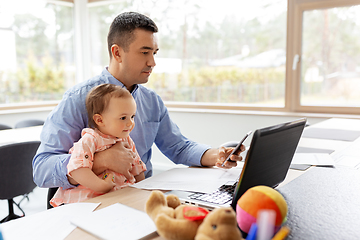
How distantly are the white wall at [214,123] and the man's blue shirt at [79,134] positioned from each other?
2.08 metres

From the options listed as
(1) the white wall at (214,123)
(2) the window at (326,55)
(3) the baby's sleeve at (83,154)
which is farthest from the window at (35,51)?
(3) the baby's sleeve at (83,154)

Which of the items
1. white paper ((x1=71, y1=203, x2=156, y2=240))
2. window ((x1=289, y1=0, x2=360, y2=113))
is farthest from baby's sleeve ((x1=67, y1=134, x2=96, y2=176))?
window ((x1=289, y1=0, x2=360, y2=113))

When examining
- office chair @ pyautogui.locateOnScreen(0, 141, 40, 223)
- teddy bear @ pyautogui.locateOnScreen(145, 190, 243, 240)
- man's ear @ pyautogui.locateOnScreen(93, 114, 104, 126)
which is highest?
man's ear @ pyautogui.locateOnScreen(93, 114, 104, 126)

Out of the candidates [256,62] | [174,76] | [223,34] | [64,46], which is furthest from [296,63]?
[64,46]

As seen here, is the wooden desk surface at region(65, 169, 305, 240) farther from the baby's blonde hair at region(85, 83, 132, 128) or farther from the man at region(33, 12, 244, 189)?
the baby's blonde hair at region(85, 83, 132, 128)

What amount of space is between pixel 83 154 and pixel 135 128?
0.47m

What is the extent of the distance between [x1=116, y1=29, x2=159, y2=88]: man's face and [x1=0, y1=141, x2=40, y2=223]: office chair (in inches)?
38.8

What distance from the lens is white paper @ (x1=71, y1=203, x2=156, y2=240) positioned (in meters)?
0.81

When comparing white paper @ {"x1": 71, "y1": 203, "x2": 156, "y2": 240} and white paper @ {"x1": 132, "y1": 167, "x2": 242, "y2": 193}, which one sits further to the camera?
white paper @ {"x1": 132, "y1": 167, "x2": 242, "y2": 193}

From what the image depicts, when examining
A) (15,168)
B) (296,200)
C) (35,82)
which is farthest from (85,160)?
(35,82)

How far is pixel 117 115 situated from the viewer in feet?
4.33

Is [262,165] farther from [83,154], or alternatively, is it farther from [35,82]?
[35,82]

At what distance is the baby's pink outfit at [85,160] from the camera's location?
121 cm

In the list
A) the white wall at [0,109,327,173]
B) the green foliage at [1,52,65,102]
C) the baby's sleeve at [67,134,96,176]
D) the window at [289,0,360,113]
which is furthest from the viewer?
the green foliage at [1,52,65,102]
